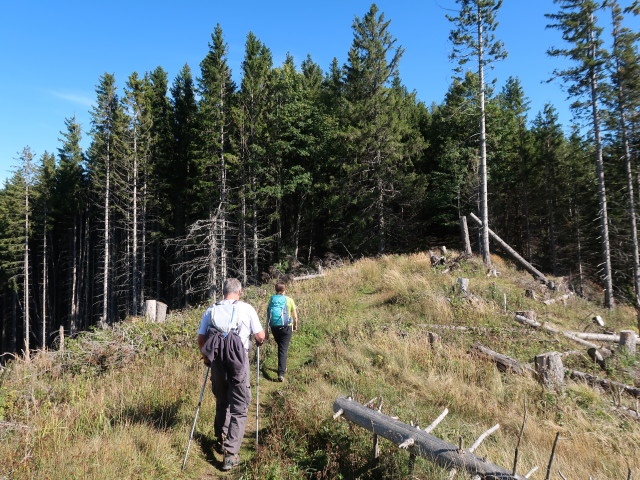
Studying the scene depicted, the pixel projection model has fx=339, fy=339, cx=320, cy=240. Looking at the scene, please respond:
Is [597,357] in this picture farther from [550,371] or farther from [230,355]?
[230,355]

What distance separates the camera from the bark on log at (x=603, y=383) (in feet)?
19.2

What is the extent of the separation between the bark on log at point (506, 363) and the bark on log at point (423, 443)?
3769mm

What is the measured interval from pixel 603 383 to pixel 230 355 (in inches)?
260

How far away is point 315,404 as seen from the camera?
509 centimetres

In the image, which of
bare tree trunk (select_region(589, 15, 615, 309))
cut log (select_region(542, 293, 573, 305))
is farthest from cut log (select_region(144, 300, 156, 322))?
bare tree trunk (select_region(589, 15, 615, 309))

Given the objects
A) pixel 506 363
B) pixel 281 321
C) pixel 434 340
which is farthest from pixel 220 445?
pixel 506 363

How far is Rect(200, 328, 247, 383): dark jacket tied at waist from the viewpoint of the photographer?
403 centimetres

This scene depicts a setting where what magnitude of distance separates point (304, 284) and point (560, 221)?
80.7ft

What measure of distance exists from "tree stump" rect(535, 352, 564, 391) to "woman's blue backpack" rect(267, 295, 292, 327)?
184 inches

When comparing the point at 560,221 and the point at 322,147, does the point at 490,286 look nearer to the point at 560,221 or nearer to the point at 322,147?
the point at 322,147

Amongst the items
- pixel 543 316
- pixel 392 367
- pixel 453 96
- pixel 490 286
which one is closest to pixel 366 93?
pixel 453 96

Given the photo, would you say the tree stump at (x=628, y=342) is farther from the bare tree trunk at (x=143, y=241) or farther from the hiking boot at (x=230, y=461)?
the bare tree trunk at (x=143, y=241)

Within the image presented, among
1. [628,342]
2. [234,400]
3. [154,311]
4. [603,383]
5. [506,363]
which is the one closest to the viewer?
[234,400]

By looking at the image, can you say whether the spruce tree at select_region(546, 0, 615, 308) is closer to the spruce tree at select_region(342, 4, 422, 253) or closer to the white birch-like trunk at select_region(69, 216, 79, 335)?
the spruce tree at select_region(342, 4, 422, 253)
